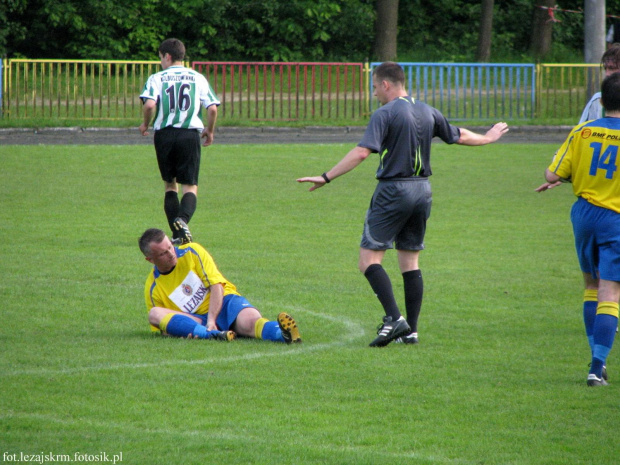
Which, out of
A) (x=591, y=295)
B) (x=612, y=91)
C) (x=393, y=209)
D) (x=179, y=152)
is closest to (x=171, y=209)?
(x=179, y=152)

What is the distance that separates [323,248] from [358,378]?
17.7 feet

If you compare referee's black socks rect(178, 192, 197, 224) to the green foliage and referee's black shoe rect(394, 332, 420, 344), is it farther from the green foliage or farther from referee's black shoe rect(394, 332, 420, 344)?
the green foliage

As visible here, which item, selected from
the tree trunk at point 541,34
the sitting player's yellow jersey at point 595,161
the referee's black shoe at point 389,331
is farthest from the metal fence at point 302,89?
the sitting player's yellow jersey at point 595,161

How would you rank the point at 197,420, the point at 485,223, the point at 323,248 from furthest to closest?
the point at 485,223, the point at 323,248, the point at 197,420

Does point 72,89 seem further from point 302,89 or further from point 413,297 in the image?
point 413,297

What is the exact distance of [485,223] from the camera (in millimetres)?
13414

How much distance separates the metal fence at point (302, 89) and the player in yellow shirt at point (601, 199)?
19.7 meters

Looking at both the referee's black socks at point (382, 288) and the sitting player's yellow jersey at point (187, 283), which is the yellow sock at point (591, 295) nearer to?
the referee's black socks at point (382, 288)

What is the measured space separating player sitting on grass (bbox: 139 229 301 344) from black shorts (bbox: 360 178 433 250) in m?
0.91

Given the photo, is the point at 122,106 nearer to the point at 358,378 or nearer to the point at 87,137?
the point at 87,137

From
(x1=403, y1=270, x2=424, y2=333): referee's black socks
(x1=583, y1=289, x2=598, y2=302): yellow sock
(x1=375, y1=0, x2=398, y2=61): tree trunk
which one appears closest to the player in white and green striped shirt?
(x1=403, y1=270, x2=424, y2=333): referee's black socks

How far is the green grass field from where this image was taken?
4914mm

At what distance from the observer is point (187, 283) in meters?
7.33

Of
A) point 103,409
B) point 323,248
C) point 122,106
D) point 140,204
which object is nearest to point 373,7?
point 122,106
